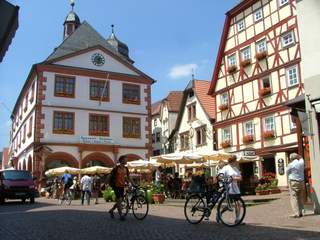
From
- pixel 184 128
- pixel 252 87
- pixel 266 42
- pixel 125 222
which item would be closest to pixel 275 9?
pixel 266 42

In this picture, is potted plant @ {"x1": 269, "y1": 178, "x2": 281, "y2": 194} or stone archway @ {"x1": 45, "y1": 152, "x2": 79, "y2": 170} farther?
stone archway @ {"x1": 45, "y1": 152, "x2": 79, "y2": 170}

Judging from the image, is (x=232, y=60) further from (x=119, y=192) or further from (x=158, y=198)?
(x=119, y=192)

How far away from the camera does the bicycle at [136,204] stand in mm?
12148

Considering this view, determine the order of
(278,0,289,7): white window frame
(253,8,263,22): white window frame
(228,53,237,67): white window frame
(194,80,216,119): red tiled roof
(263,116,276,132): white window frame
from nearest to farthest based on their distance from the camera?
(278,0,289,7): white window frame → (263,116,276,132): white window frame → (253,8,263,22): white window frame → (228,53,237,67): white window frame → (194,80,216,119): red tiled roof

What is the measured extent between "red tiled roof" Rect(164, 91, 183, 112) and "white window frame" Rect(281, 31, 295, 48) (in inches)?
932

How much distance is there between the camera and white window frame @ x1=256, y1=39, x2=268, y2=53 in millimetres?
30641

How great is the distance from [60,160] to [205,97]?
14766 mm

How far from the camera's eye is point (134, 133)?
124 feet

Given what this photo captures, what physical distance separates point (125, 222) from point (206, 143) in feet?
91.6

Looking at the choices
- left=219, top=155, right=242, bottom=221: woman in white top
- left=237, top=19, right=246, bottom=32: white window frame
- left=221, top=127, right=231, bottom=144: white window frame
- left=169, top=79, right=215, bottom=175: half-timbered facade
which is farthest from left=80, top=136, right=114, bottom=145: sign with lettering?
left=219, top=155, right=242, bottom=221: woman in white top

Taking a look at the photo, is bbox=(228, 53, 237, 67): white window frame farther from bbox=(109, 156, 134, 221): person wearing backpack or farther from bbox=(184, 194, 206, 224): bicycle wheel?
→ bbox=(184, 194, 206, 224): bicycle wheel

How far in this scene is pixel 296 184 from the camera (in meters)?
12.1

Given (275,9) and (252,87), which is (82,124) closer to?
(252,87)

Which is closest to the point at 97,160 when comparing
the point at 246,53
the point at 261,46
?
the point at 246,53
